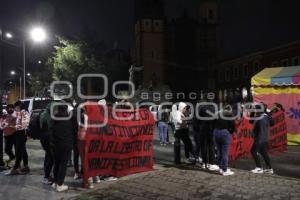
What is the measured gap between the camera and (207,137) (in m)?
12.2

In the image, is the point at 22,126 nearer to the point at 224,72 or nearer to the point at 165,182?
the point at 165,182

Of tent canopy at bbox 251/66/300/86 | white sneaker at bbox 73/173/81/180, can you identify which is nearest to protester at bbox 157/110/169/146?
tent canopy at bbox 251/66/300/86

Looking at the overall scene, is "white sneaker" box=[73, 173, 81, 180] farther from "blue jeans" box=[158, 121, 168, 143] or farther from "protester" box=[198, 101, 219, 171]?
"blue jeans" box=[158, 121, 168, 143]

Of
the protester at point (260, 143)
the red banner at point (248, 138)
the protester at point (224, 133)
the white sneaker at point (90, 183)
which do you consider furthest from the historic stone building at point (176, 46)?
the white sneaker at point (90, 183)

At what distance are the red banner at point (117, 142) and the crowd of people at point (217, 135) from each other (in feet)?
3.99

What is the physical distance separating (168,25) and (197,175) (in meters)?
79.8

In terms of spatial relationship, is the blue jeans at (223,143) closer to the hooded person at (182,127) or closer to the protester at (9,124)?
the hooded person at (182,127)

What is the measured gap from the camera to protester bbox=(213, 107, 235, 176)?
36.6 feet

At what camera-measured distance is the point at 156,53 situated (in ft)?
261

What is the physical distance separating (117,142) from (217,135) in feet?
7.77

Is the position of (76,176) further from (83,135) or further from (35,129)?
(83,135)

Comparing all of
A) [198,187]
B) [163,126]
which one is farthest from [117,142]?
[163,126]

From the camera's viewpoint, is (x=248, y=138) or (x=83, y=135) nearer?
(x=83, y=135)

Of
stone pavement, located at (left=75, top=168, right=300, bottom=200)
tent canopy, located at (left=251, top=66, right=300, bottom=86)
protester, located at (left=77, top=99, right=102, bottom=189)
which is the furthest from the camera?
tent canopy, located at (left=251, top=66, right=300, bottom=86)
